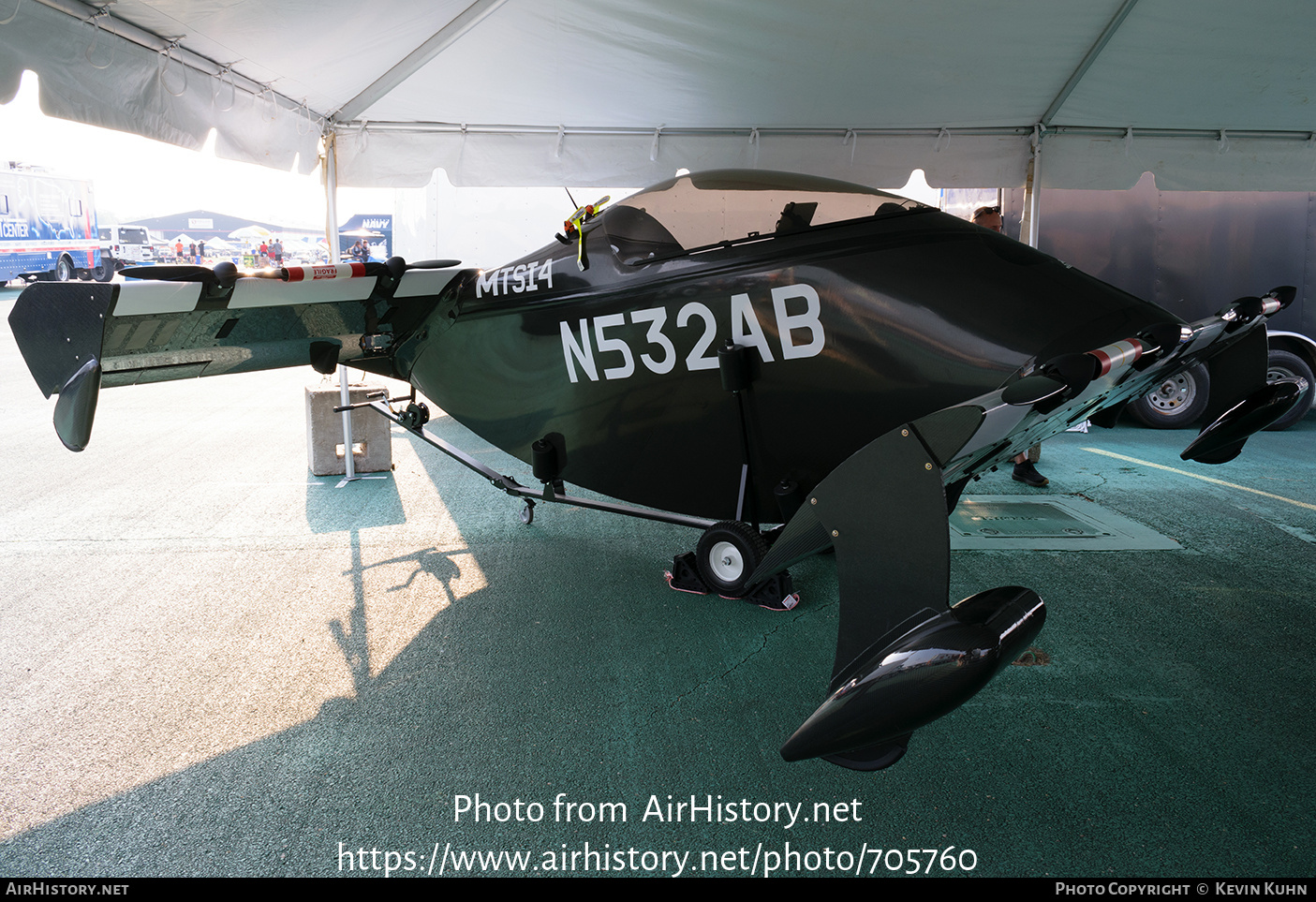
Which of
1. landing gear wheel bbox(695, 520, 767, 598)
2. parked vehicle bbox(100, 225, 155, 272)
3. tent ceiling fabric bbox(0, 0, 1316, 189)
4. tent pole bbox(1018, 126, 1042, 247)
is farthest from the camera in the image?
parked vehicle bbox(100, 225, 155, 272)

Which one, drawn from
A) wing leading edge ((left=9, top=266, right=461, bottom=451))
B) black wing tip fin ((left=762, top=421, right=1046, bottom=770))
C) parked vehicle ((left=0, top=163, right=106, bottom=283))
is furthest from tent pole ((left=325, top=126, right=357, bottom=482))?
parked vehicle ((left=0, top=163, right=106, bottom=283))

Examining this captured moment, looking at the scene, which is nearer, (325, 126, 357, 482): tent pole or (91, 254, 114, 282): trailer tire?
(325, 126, 357, 482): tent pole

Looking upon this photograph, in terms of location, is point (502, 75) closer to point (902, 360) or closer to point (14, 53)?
point (14, 53)

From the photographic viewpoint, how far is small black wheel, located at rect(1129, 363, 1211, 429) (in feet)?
24.6

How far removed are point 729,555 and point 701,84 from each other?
12.3 feet

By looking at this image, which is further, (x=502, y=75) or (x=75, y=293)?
(x=502, y=75)

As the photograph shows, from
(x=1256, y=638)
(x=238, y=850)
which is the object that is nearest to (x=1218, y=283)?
(x=1256, y=638)

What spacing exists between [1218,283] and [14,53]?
966 cm

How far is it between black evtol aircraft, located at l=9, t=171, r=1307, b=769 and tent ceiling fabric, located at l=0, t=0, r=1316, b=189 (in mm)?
1181

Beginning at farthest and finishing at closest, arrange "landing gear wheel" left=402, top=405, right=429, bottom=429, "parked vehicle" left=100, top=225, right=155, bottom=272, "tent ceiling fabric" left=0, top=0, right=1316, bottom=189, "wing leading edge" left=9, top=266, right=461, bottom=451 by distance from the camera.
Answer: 1. "parked vehicle" left=100, top=225, right=155, bottom=272
2. "landing gear wheel" left=402, top=405, right=429, bottom=429
3. "tent ceiling fabric" left=0, top=0, right=1316, bottom=189
4. "wing leading edge" left=9, top=266, right=461, bottom=451

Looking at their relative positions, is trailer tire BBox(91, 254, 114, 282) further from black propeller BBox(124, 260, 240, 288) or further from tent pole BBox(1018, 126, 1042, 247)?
tent pole BBox(1018, 126, 1042, 247)

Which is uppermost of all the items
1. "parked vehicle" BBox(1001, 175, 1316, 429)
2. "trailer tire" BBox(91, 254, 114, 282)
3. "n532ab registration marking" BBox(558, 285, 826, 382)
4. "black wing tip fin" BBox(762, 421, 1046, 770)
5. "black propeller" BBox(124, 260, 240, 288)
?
"trailer tire" BBox(91, 254, 114, 282)

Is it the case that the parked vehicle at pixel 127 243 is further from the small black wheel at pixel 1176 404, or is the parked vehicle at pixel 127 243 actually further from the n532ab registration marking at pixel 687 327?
the small black wheel at pixel 1176 404

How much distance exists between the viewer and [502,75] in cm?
534
